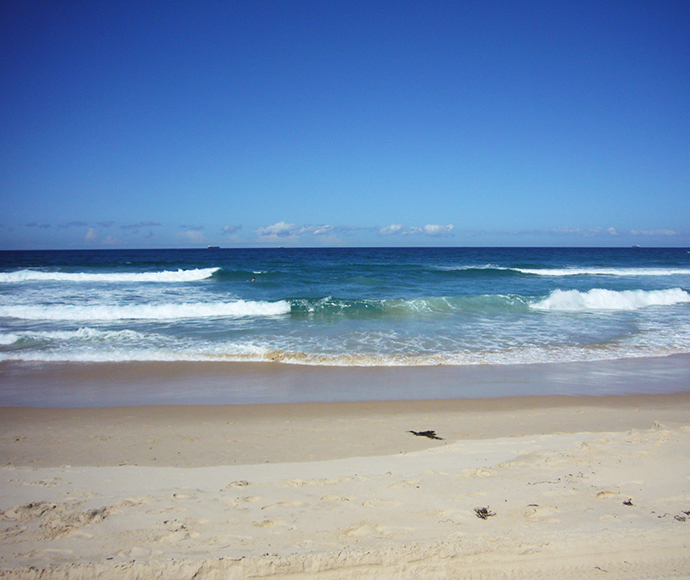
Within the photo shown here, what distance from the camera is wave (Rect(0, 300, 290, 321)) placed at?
14219 millimetres

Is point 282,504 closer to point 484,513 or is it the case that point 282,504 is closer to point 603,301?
point 484,513

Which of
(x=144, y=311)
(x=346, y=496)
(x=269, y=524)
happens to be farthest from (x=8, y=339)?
(x=346, y=496)

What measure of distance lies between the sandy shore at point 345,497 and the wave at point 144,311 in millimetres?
9058

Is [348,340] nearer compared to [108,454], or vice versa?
[108,454]

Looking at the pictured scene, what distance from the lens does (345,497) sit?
134 inches

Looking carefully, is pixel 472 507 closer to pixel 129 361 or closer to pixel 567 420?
pixel 567 420

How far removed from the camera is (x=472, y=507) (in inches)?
127

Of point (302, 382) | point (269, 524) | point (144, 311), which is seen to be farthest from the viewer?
point (144, 311)

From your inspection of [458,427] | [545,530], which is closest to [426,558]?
[545,530]

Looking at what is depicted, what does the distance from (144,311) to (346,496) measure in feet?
44.5

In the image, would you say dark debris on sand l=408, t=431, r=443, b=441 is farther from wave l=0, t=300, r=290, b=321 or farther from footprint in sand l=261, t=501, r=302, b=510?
wave l=0, t=300, r=290, b=321

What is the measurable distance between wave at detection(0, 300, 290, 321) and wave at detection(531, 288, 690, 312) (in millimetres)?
11296

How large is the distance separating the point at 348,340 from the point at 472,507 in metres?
7.82

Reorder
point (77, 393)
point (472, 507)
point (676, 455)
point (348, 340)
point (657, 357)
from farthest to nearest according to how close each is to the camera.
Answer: point (348, 340) < point (657, 357) < point (77, 393) < point (676, 455) < point (472, 507)
